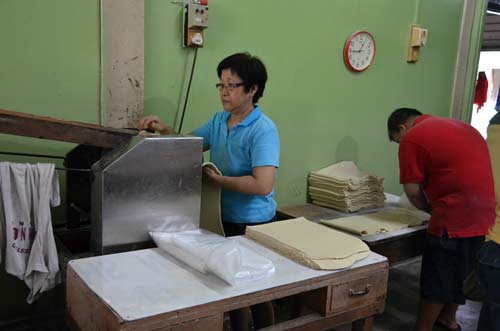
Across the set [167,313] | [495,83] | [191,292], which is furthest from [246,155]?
[495,83]

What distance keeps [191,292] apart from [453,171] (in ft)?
4.97

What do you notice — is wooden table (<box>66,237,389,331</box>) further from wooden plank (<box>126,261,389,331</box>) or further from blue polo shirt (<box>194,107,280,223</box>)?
blue polo shirt (<box>194,107,280,223</box>)

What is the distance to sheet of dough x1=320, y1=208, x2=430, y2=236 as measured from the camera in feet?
7.81

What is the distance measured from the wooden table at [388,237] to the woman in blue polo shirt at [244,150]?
0.67 metres

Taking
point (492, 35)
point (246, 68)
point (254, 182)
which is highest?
point (492, 35)

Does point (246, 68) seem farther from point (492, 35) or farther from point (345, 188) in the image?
point (492, 35)

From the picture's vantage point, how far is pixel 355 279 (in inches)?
54.0

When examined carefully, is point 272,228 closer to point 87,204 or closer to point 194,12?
point 87,204

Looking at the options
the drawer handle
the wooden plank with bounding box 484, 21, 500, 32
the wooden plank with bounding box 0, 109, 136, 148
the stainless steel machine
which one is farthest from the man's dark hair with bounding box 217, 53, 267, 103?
the wooden plank with bounding box 484, 21, 500, 32

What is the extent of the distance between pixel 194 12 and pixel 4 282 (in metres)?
1.54

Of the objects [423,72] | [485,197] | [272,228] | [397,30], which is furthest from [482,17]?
[272,228]

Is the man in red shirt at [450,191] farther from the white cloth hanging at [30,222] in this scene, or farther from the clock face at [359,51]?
the white cloth hanging at [30,222]

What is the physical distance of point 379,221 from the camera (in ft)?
8.39

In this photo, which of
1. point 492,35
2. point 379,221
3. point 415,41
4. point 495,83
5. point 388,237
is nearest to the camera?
point 388,237
